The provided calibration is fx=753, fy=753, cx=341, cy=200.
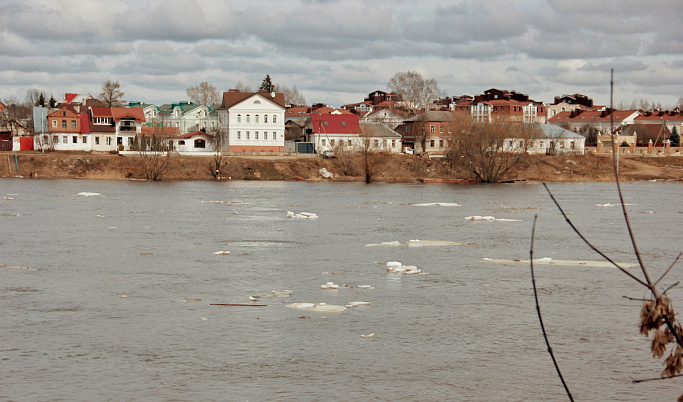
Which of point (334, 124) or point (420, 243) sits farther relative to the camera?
point (334, 124)

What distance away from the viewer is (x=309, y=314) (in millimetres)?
15820

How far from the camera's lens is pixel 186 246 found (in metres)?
25.8

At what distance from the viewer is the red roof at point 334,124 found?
105062 mm

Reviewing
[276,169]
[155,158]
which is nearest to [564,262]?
[155,158]

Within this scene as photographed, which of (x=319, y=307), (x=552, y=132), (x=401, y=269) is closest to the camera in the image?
(x=319, y=307)

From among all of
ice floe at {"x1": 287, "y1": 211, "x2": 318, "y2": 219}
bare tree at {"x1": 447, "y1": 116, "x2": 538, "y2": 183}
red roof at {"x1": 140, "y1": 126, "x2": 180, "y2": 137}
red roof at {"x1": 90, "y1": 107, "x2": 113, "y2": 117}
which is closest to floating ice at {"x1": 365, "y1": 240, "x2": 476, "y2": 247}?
ice floe at {"x1": 287, "y1": 211, "x2": 318, "y2": 219}

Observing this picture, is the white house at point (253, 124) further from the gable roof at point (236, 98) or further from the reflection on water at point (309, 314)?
the reflection on water at point (309, 314)

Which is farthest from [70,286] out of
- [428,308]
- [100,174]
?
[100,174]

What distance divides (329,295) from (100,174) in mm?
63579

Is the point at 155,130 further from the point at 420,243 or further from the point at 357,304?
the point at 357,304

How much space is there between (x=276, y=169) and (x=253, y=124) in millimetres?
20029

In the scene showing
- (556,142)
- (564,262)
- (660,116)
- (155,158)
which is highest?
(660,116)

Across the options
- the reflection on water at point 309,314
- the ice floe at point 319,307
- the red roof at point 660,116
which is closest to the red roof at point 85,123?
the reflection on water at point 309,314

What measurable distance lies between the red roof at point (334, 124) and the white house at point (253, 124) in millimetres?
6929
